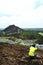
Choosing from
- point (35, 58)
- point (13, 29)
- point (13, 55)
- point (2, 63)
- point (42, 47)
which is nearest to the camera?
point (2, 63)

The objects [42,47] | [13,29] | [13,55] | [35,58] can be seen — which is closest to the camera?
[35,58]

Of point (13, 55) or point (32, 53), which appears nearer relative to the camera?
point (32, 53)

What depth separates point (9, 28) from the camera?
267 ft

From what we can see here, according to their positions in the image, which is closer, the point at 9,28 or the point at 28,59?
the point at 28,59

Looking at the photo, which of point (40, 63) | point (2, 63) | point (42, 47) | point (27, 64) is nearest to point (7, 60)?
point (2, 63)

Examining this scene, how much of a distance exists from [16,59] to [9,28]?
63.4 m

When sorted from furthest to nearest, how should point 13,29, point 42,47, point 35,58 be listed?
point 13,29
point 42,47
point 35,58

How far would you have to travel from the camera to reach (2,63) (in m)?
16.9

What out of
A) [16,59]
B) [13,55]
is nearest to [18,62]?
[16,59]

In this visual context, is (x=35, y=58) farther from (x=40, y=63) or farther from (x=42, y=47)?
(x=42, y=47)

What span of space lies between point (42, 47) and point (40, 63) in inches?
308

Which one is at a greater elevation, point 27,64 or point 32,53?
point 32,53

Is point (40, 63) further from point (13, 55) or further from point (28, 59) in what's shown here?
point (13, 55)

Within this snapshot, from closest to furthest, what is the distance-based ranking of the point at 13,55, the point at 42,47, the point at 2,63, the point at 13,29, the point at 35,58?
the point at 2,63, the point at 35,58, the point at 13,55, the point at 42,47, the point at 13,29
